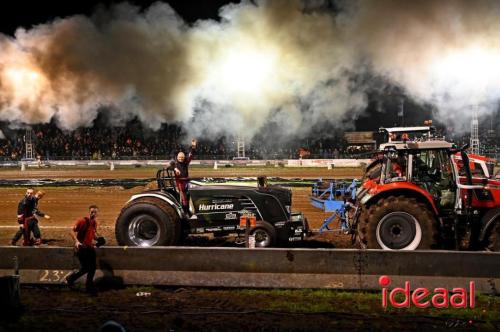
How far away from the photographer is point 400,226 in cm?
853

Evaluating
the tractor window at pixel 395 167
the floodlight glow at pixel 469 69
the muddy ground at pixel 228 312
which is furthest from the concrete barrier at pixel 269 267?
the floodlight glow at pixel 469 69

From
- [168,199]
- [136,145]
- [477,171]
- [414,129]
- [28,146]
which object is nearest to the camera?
[168,199]

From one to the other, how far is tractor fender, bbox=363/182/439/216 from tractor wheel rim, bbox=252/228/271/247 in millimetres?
1938

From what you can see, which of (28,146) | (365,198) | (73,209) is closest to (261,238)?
(365,198)

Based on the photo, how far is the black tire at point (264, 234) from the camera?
939 centimetres

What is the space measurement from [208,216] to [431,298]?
174 inches

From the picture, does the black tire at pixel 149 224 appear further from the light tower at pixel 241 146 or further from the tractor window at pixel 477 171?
the light tower at pixel 241 146

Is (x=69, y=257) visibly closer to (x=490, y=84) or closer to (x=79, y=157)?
(x=490, y=84)

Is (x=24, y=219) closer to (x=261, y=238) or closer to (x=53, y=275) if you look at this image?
(x=53, y=275)

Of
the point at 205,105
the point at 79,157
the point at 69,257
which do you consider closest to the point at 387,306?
the point at 69,257

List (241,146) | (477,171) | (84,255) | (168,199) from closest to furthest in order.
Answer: (84,255) < (168,199) < (477,171) < (241,146)

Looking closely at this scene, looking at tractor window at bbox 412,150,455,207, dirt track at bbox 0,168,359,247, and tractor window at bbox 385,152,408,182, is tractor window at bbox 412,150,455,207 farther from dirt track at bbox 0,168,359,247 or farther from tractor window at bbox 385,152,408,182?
dirt track at bbox 0,168,359,247

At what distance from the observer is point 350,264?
7.46 m

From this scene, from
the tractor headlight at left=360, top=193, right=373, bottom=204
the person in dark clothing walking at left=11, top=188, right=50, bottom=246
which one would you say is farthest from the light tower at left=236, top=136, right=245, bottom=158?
the tractor headlight at left=360, top=193, right=373, bottom=204
